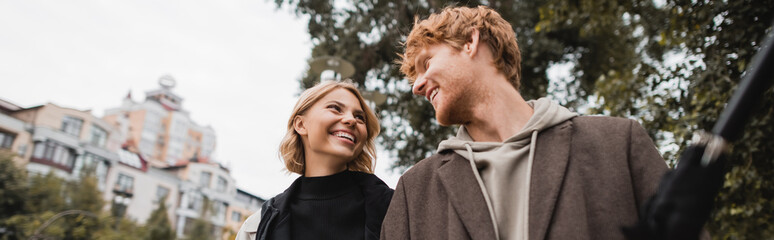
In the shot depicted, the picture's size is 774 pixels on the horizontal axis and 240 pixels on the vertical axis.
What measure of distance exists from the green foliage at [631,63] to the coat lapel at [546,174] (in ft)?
6.53

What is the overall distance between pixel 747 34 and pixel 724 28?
11.1 inches

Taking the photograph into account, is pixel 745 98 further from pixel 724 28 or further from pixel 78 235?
pixel 78 235

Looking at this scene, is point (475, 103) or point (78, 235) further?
point (78, 235)

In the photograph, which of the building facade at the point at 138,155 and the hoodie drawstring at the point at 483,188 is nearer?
the hoodie drawstring at the point at 483,188

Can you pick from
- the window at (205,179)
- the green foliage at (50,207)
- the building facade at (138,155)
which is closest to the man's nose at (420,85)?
the green foliage at (50,207)

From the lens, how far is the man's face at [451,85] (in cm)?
235

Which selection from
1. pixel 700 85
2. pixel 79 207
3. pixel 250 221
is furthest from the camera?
pixel 79 207

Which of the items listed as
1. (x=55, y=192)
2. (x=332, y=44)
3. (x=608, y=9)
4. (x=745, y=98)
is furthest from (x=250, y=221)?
(x=55, y=192)

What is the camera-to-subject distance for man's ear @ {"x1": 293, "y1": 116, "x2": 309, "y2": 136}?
3360mm

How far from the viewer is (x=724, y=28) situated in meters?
5.44

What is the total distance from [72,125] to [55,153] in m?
4.41

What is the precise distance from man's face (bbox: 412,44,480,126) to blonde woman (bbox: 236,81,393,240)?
2.56 feet

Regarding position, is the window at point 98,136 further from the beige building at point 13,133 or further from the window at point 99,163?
the beige building at point 13,133

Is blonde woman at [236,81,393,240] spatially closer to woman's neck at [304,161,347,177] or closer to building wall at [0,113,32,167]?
woman's neck at [304,161,347,177]
